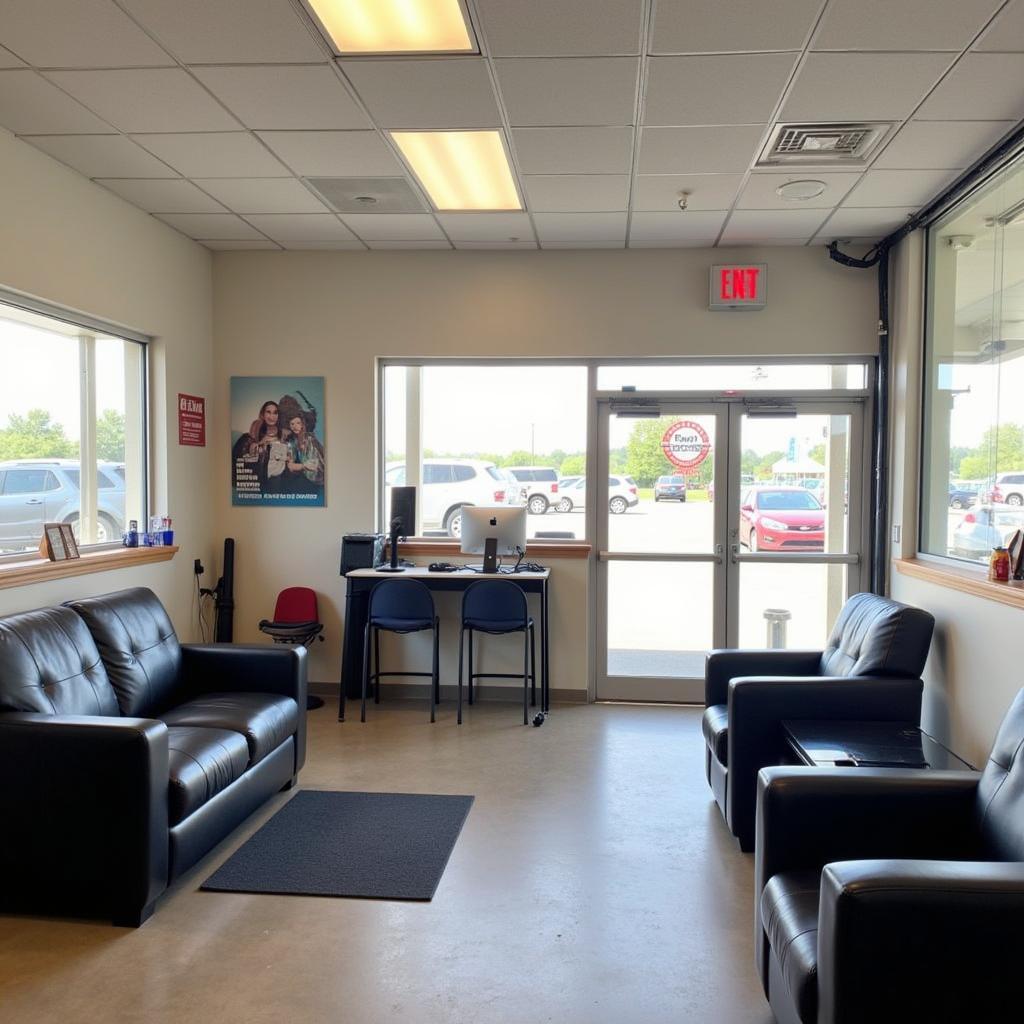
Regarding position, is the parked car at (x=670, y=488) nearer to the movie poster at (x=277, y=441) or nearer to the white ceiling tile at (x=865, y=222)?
the white ceiling tile at (x=865, y=222)

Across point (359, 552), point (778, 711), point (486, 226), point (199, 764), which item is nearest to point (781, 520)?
point (778, 711)

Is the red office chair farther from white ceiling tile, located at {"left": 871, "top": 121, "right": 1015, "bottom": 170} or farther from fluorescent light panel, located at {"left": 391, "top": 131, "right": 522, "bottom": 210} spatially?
white ceiling tile, located at {"left": 871, "top": 121, "right": 1015, "bottom": 170}

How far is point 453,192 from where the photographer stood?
14.2ft

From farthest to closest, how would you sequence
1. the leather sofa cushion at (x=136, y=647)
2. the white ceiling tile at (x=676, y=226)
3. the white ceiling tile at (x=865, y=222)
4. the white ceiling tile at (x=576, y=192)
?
the white ceiling tile at (x=676, y=226) → the white ceiling tile at (x=865, y=222) → the white ceiling tile at (x=576, y=192) → the leather sofa cushion at (x=136, y=647)

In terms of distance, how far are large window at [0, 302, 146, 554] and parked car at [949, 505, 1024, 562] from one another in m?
4.52

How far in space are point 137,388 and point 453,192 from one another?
7.34 ft

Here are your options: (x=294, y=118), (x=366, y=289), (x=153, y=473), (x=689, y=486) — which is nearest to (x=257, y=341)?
(x=366, y=289)

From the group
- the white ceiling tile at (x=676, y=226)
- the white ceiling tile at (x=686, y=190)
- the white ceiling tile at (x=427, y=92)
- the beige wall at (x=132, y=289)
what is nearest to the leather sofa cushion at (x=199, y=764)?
the beige wall at (x=132, y=289)

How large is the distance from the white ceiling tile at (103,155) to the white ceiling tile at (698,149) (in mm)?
2372

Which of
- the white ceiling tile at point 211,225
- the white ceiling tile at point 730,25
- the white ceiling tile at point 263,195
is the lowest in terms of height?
the white ceiling tile at point 730,25

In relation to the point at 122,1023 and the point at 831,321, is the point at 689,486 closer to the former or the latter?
the point at 831,321

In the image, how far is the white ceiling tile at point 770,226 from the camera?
4547 mm

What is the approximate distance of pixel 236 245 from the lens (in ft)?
17.6

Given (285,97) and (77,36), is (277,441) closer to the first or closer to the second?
(285,97)
